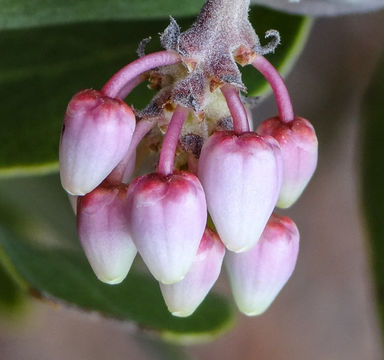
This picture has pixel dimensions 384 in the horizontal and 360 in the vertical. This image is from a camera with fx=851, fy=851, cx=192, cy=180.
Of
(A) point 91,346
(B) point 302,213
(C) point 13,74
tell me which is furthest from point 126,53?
(A) point 91,346

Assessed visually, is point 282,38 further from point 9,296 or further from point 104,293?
point 9,296

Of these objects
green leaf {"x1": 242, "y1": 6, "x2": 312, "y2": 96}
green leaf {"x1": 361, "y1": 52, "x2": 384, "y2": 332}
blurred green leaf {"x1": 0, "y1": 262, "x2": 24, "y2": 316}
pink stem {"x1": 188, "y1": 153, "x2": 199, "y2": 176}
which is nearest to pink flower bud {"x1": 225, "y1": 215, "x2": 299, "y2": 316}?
pink stem {"x1": 188, "y1": 153, "x2": 199, "y2": 176}

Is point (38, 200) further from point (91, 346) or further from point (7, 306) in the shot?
point (91, 346)

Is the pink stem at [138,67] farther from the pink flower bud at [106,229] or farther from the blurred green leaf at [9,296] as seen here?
the blurred green leaf at [9,296]

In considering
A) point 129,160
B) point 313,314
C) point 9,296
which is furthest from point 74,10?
point 313,314

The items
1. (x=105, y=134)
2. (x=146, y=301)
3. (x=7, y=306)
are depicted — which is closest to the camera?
(x=105, y=134)
